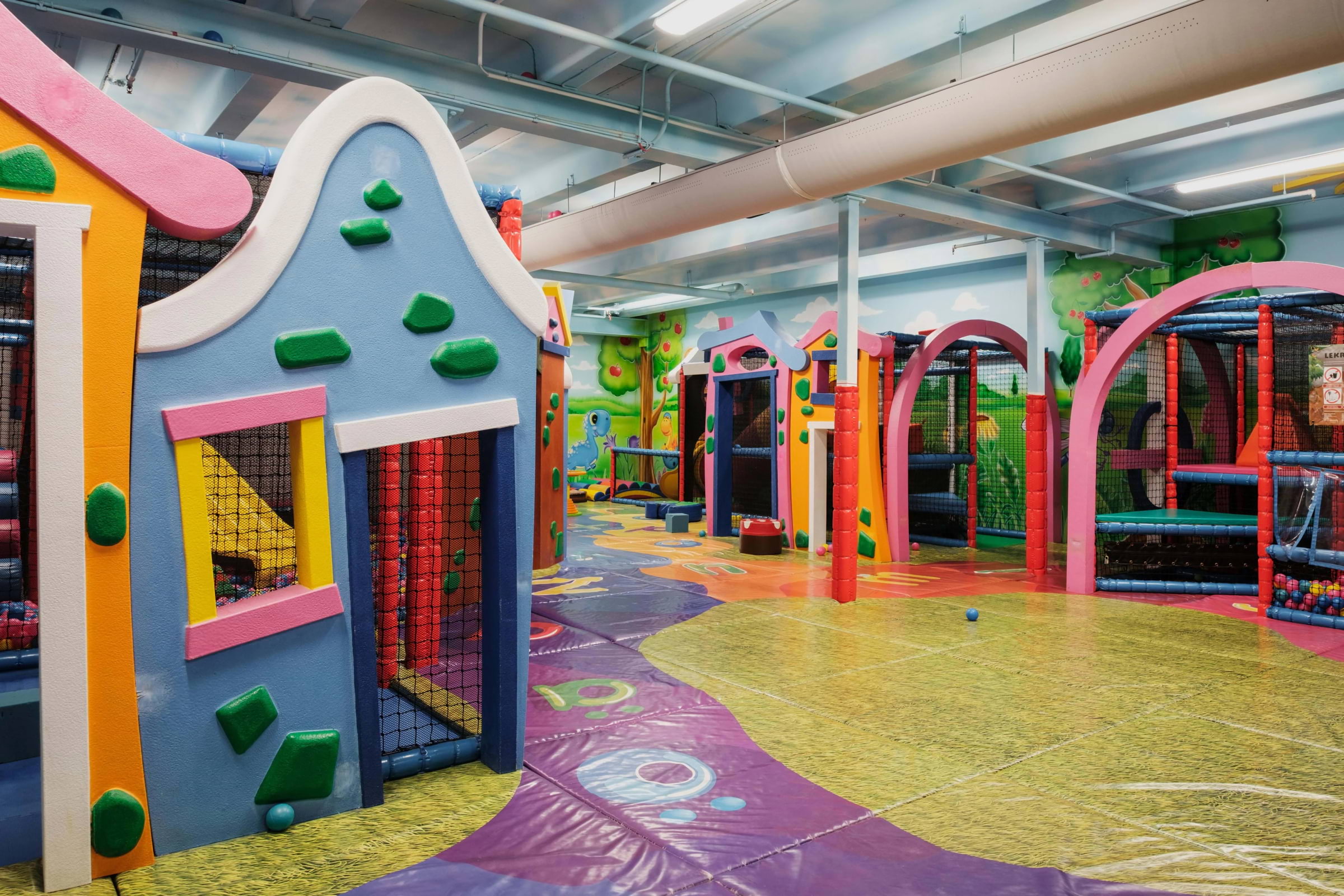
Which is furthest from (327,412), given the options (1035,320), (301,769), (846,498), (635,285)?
(635,285)

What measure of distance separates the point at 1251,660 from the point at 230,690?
5216 mm

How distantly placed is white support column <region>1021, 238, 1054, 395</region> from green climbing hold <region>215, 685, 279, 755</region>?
7.19 meters

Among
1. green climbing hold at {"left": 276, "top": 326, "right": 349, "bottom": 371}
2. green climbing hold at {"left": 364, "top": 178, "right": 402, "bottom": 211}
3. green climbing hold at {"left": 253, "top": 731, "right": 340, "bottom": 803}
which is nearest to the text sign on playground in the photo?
green climbing hold at {"left": 364, "top": 178, "right": 402, "bottom": 211}

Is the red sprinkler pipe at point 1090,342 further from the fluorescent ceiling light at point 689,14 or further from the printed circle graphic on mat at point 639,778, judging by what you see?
the printed circle graphic on mat at point 639,778

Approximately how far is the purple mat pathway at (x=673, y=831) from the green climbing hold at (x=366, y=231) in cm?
197

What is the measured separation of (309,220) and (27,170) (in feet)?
2.46

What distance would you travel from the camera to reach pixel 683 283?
1495cm

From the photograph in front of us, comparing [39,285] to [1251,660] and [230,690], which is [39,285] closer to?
[230,690]

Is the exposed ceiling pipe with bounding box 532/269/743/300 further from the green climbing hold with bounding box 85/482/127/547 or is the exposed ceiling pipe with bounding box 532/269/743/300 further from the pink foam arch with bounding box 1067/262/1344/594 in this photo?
the green climbing hold with bounding box 85/482/127/547

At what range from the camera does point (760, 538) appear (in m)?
9.46

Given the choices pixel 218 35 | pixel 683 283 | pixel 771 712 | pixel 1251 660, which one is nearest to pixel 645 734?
pixel 771 712

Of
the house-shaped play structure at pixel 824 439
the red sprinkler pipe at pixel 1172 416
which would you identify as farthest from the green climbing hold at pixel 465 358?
the red sprinkler pipe at pixel 1172 416

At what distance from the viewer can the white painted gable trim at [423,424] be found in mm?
3080

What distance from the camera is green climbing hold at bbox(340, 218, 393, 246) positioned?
3.06m
